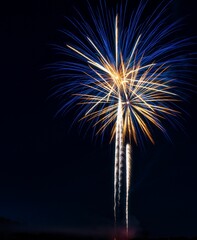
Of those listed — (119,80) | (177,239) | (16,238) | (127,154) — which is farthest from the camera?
(177,239)

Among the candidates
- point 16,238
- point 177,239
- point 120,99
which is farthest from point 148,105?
point 177,239

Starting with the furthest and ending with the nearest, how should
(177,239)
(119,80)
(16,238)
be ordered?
(177,239), (16,238), (119,80)

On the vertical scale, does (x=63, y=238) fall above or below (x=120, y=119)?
below

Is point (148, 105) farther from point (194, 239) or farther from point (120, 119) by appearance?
point (194, 239)

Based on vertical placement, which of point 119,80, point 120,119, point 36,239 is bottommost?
point 36,239

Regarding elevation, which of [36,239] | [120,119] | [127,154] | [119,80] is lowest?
[36,239]

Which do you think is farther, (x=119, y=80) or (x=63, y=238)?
(x=63, y=238)

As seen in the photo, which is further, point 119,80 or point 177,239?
point 177,239

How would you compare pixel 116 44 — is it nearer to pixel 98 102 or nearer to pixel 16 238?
pixel 98 102

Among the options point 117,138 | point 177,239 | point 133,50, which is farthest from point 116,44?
point 177,239

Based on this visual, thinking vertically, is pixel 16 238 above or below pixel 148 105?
below
